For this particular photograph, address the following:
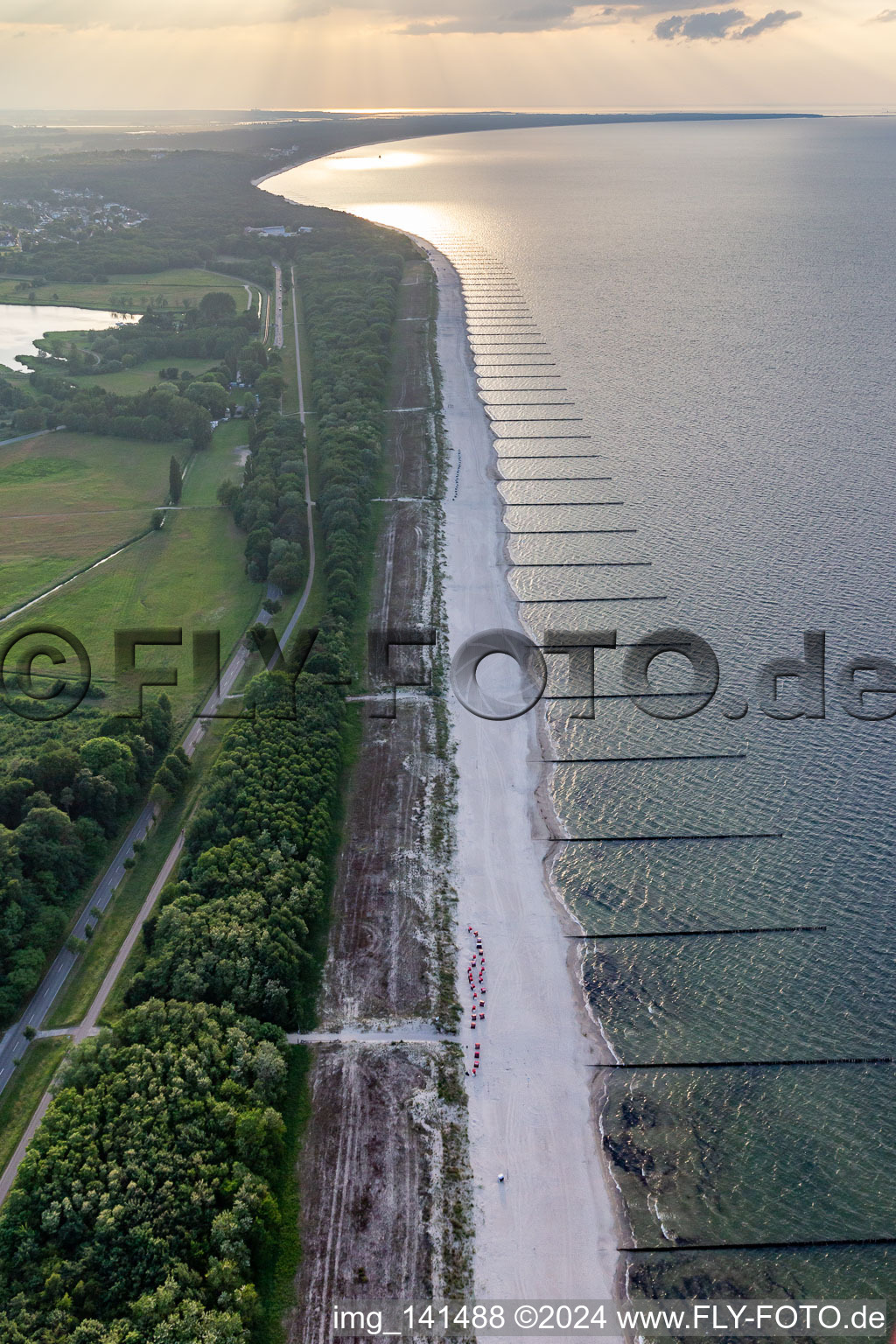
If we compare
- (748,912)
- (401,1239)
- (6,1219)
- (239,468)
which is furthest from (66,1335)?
(239,468)


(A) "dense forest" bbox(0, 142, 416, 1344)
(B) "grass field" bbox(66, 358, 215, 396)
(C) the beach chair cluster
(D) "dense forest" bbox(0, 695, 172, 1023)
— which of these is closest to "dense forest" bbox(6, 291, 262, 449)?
(B) "grass field" bbox(66, 358, 215, 396)

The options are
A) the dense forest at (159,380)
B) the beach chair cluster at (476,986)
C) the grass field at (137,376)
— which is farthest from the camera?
the grass field at (137,376)

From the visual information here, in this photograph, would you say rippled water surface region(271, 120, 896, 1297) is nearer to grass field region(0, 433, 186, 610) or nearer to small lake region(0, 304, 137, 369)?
grass field region(0, 433, 186, 610)

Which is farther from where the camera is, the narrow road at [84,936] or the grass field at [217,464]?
the grass field at [217,464]

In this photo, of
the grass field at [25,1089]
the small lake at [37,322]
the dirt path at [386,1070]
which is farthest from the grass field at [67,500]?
the small lake at [37,322]

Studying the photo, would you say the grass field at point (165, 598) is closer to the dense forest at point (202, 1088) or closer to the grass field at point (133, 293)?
the dense forest at point (202, 1088)
